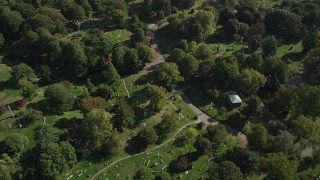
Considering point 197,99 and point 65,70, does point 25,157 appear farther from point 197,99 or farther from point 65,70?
point 197,99

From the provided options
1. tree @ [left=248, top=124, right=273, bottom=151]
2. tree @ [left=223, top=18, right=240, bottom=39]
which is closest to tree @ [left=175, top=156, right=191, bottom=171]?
tree @ [left=248, top=124, right=273, bottom=151]

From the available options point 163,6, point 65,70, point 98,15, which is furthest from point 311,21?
point 65,70

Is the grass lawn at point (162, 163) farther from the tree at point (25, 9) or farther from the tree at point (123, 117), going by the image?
the tree at point (25, 9)

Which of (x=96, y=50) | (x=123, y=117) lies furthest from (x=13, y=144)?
(x=96, y=50)

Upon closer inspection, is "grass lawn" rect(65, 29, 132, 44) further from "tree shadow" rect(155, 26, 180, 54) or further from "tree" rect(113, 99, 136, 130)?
"tree" rect(113, 99, 136, 130)

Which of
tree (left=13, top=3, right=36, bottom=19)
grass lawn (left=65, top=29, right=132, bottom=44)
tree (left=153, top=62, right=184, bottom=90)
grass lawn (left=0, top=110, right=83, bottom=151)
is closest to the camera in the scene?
grass lawn (left=0, top=110, right=83, bottom=151)

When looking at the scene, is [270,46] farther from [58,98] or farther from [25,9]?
[25,9]

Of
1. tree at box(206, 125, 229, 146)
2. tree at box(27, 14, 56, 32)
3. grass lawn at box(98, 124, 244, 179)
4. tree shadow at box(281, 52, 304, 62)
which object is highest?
tree at box(27, 14, 56, 32)
